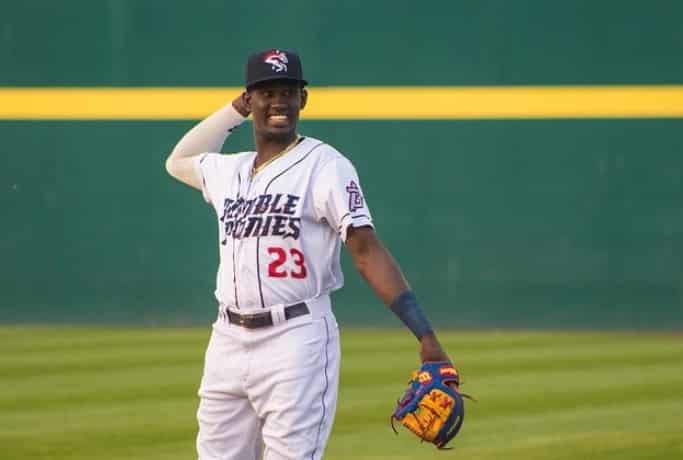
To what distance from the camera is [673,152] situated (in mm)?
11727

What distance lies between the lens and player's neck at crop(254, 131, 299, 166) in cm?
421

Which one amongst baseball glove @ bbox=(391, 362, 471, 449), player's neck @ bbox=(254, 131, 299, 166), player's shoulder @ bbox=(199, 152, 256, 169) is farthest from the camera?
player's shoulder @ bbox=(199, 152, 256, 169)

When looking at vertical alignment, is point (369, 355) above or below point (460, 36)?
below

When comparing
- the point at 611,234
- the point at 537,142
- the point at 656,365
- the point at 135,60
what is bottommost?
the point at 656,365

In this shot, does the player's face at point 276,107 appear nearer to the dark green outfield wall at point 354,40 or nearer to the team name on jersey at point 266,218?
the team name on jersey at point 266,218

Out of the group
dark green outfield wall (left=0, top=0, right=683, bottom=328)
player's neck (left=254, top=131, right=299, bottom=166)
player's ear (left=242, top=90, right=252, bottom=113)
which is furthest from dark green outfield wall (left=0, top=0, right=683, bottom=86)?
player's neck (left=254, top=131, right=299, bottom=166)

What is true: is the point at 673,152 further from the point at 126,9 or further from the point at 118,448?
the point at 118,448

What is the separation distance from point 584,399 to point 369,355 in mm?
2200

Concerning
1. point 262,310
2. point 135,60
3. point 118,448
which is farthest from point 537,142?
point 262,310

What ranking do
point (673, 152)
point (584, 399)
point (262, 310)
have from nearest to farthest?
1. point (262, 310)
2. point (584, 399)
3. point (673, 152)

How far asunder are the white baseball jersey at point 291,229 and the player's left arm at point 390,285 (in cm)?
5

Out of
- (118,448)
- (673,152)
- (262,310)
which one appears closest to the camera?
(262,310)

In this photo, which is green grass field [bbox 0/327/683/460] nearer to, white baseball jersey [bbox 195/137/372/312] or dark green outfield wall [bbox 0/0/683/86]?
dark green outfield wall [bbox 0/0/683/86]

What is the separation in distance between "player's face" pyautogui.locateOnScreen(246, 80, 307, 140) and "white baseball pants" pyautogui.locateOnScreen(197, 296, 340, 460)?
54cm
